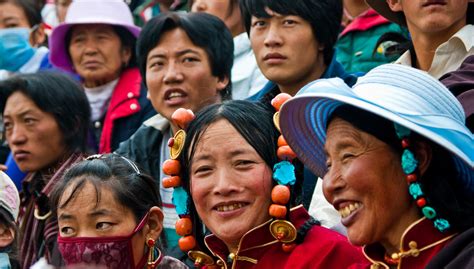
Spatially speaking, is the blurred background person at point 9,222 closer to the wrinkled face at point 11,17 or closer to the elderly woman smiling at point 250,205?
the elderly woman smiling at point 250,205

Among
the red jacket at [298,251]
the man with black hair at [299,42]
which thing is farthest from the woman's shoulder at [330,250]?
the man with black hair at [299,42]

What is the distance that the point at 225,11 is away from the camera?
26.7 feet

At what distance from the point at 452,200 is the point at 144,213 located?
1.70 metres

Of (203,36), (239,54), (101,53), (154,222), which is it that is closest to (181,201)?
(154,222)

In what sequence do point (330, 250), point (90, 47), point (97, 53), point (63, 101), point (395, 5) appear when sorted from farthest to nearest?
1. point (90, 47)
2. point (97, 53)
3. point (63, 101)
4. point (395, 5)
5. point (330, 250)

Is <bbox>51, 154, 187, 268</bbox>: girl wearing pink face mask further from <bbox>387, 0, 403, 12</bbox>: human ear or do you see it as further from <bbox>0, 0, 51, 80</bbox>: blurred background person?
<bbox>0, 0, 51, 80</bbox>: blurred background person

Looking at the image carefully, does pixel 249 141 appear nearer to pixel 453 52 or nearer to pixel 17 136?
pixel 453 52

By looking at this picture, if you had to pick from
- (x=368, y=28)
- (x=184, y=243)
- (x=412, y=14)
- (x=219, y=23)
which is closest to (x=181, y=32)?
(x=219, y=23)

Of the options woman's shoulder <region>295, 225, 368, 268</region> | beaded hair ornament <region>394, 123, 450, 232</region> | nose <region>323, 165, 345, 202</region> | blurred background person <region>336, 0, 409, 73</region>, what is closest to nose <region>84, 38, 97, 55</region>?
blurred background person <region>336, 0, 409, 73</region>

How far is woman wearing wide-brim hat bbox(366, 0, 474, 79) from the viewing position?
5.66m

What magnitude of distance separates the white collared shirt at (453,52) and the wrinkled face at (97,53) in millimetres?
3127

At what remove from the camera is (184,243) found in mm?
5148

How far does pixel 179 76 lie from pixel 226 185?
83.1 inches

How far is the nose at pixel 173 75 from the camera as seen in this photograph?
6918mm
